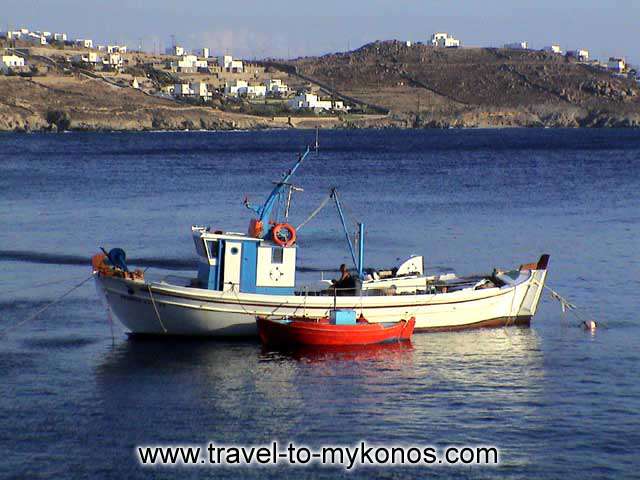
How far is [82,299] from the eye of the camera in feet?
106

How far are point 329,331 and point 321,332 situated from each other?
0.18m

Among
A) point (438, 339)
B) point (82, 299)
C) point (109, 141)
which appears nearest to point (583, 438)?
point (438, 339)

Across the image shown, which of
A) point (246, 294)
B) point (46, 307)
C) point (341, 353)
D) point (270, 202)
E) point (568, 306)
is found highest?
point (270, 202)

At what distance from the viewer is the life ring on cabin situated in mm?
27578

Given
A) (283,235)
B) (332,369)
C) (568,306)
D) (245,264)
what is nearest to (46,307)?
(245,264)

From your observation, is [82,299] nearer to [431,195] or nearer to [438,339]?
[438,339]

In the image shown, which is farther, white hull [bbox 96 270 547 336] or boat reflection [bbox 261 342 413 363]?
white hull [bbox 96 270 547 336]

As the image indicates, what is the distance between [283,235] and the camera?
2769cm

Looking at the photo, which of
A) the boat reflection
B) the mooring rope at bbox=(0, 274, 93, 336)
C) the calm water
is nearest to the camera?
the calm water

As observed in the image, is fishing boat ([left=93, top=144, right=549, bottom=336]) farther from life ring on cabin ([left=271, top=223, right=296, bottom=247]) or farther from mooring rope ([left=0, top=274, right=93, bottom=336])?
mooring rope ([left=0, top=274, right=93, bottom=336])

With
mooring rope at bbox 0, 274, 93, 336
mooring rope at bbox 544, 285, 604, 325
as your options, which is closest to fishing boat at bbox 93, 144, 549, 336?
mooring rope at bbox 0, 274, 93, 336

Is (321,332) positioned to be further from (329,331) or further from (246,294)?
(246,294)

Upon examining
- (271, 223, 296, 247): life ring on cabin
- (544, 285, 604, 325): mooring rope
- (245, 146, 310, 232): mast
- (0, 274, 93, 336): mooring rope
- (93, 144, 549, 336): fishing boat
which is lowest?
(0, 274, 93, 336): mooring rope

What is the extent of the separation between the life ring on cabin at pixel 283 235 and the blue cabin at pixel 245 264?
0.12m
